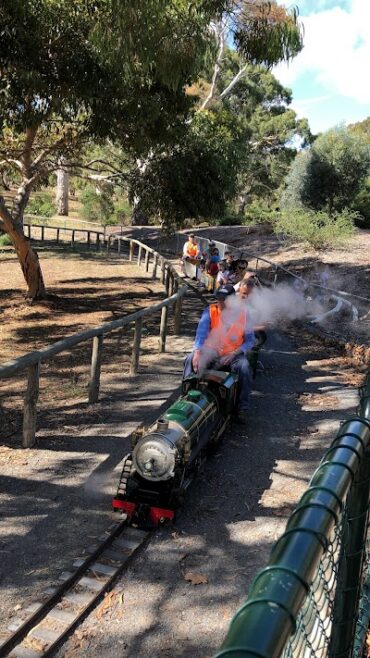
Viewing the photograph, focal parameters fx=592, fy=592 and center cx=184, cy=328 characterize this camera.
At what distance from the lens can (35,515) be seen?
A: 485 centimetres

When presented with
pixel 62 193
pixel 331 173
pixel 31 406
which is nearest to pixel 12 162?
pixel 31 406

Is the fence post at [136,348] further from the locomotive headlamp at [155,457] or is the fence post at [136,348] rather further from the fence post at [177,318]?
the locomotive headlamp at [155,457]

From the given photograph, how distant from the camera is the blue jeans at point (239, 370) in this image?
6.73 metres

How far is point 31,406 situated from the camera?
6008 millimetres

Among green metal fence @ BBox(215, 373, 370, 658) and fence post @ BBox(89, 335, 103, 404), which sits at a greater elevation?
green metal fence @ BBox(215, 373, 370, 658)

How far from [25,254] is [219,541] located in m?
11.6

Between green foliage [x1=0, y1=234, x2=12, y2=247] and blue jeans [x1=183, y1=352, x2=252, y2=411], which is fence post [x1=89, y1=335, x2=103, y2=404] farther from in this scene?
green foliage [x1=0, y1=234, x2=12, y2=247]

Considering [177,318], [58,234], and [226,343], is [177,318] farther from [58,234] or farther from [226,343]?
[58,234]

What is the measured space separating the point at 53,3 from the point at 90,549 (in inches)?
359

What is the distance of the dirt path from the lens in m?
3.62

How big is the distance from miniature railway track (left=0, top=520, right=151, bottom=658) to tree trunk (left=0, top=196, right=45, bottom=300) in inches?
428

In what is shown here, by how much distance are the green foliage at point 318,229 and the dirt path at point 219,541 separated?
49.5ft

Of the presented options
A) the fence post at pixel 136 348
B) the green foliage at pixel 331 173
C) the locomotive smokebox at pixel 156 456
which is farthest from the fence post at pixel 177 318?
the green foliage at pixel 331 173

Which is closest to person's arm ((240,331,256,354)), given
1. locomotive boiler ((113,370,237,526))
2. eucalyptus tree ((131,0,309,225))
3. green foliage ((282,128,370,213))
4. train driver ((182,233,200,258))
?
locomotive boiler ((113,370,237,526))
